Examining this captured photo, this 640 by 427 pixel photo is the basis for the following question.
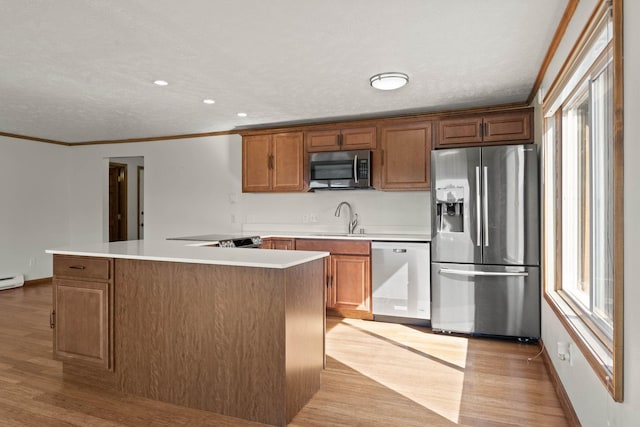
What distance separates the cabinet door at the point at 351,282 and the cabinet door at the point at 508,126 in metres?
1.75

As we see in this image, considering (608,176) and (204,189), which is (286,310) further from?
(204,189)

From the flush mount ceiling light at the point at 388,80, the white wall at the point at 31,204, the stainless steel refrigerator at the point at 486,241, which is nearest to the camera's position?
the flush mount ceiling light at the point at 388,80

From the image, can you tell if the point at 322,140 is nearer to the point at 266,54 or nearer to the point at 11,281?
the point at 266,54

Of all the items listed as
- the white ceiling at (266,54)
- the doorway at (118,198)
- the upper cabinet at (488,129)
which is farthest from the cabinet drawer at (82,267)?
the doorway at (118,198)

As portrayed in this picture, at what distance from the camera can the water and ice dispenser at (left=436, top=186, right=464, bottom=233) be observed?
3773 millimetres

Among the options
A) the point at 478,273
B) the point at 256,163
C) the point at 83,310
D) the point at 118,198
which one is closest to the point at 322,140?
the point at 256,163

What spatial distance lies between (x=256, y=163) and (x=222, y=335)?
3087mm

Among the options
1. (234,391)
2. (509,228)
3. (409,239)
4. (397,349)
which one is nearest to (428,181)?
(409,239)

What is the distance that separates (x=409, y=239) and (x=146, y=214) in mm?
4074

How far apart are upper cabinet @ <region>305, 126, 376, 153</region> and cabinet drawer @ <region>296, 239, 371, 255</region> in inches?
42.1

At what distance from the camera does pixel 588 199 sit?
2174mm

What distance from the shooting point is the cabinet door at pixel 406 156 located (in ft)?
14.0

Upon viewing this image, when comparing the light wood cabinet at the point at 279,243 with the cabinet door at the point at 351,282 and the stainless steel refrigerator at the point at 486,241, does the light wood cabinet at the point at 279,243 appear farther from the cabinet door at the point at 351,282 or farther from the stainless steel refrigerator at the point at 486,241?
the stainless steel refrigerator at the point at 486,241

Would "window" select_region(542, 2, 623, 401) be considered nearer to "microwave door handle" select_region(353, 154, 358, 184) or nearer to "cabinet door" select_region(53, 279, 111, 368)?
"microwave door handle" select_region(353, 154, 358, 184)
